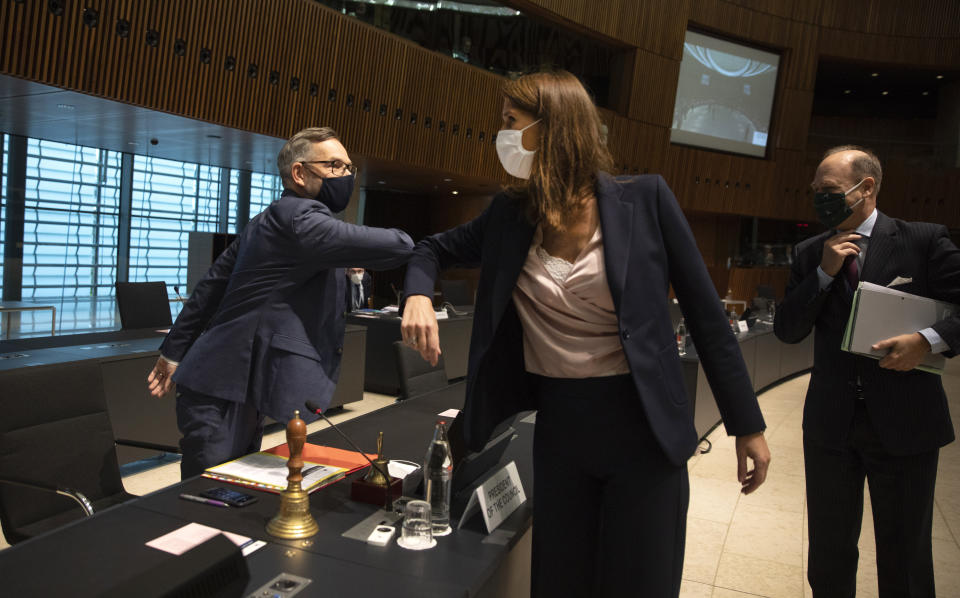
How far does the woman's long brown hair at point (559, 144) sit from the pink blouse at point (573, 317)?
0.09m

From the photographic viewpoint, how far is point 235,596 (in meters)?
0.90


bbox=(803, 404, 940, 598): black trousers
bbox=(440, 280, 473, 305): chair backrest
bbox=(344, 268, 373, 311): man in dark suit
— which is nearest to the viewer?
bbox=(803, 404, 940, 598): black trousers

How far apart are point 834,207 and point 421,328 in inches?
57.7

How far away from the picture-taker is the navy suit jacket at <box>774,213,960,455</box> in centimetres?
200

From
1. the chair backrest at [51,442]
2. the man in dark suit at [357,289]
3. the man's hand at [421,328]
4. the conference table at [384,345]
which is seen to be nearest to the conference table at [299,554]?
the man's hand at [421,328]

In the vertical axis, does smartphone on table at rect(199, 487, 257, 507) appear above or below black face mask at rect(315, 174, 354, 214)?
below

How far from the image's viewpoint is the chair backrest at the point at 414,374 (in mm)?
3154

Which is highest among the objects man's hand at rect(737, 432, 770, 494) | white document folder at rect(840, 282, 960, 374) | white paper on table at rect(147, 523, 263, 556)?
white document folder at rect(840, 282, 960, 374)

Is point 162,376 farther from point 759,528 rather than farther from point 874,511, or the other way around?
point 759,528

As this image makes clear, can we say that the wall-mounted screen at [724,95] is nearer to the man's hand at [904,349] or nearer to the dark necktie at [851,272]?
the dark necktie at [851,272]

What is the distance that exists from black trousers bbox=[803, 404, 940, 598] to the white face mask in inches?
54.4

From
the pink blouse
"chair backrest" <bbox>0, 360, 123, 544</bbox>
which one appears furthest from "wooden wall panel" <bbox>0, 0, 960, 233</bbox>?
the pink blouse

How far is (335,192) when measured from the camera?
6.43 feet

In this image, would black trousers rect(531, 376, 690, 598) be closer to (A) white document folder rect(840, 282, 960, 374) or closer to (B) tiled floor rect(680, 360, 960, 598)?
(A) white document folder rect(840, 282, 960, 374)
